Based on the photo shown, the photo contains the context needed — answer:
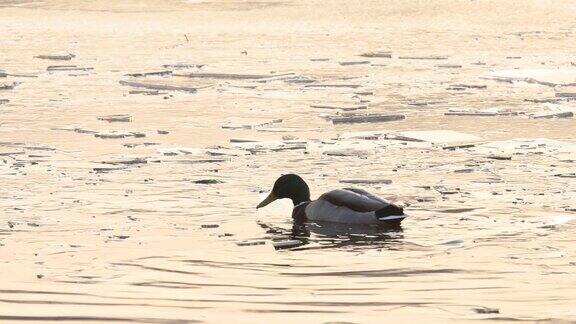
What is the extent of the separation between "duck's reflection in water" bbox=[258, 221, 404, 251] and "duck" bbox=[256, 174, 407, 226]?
6cm

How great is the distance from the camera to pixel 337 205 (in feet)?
35.6

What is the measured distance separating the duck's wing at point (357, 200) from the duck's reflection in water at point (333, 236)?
0.53 ft

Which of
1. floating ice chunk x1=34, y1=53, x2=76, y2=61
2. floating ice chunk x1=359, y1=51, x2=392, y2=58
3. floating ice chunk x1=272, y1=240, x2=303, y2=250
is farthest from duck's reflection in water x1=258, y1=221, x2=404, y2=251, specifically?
floating ice chunk x1=34, y1=53, x2=76, y2=61

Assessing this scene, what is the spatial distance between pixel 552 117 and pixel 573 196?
486 centimetres

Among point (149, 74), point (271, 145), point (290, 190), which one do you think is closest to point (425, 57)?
point (149, 74)

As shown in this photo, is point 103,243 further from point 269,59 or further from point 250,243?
point 269,59

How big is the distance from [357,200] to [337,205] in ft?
0.71

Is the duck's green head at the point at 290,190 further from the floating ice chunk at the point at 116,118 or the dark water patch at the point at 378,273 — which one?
the floating ice chunk at the point at 116,118

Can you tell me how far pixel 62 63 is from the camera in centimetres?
2148

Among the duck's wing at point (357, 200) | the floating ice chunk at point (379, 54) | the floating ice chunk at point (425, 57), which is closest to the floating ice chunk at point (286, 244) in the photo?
the duck's wing at point (357, 200)

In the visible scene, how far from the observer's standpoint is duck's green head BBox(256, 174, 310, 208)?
11.4 metres

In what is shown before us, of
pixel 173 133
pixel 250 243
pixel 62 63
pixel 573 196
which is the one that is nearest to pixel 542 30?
pixel 62 63

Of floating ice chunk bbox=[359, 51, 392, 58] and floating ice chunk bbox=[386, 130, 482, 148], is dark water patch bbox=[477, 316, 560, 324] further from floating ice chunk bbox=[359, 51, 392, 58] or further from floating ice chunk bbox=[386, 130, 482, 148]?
floating ice chunk bbox=[359, 51, 392, 58]

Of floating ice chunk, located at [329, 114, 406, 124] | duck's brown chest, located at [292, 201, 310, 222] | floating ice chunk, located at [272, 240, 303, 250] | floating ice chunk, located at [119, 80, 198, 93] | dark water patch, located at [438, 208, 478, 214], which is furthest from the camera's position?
floating ice chunk, located at [119, 80, 198, 93]
